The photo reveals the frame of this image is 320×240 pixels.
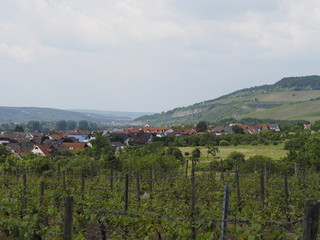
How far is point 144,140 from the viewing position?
102438mm

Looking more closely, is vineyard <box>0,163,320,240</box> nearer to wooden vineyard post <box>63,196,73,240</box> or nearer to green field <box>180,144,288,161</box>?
wooden vineyard post <box>63,196,73,240</box>

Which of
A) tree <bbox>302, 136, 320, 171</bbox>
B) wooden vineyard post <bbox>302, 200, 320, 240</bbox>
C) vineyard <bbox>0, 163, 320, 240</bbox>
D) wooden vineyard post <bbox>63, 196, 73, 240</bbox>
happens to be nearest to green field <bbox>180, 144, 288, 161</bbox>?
tree <bbox>302, 136, 320, 171</bbox>

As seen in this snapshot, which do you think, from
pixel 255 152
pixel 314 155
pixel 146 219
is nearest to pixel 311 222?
pixel 146 219

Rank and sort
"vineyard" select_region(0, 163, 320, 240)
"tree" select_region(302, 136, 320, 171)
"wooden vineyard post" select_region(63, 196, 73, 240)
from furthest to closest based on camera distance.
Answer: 1. "tree" select_region(302, 136, 320, 171)
2. "vineyard" select_region(0, 163, 320, 240)
3. "wooden vineyard post" select_region(63, 196, 73, 240)

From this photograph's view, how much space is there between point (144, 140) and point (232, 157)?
5279cm

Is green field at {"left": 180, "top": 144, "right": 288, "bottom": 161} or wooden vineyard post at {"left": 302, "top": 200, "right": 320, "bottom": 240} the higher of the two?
wooden vineyard post at {"left": 302, "top": 200, "right": 320, "bottom": 240}

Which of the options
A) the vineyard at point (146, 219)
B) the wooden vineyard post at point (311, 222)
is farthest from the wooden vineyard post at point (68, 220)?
the wooden vineyard post at point (311, 222)

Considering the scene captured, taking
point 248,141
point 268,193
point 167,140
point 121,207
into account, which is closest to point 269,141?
point 248,141

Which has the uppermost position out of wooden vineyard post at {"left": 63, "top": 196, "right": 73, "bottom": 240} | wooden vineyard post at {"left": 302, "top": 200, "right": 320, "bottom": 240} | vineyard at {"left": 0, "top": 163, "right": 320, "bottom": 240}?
wooden vineyard post at {"left": 302, "top": 200, "right": 320, "bottom": 240}

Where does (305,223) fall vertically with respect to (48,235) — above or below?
above

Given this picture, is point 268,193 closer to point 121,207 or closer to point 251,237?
point 121,207

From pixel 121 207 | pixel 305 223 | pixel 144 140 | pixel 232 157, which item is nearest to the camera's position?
pixel 305 223

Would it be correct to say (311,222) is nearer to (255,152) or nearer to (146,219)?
(146,219)

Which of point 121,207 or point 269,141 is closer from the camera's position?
point 121,207
